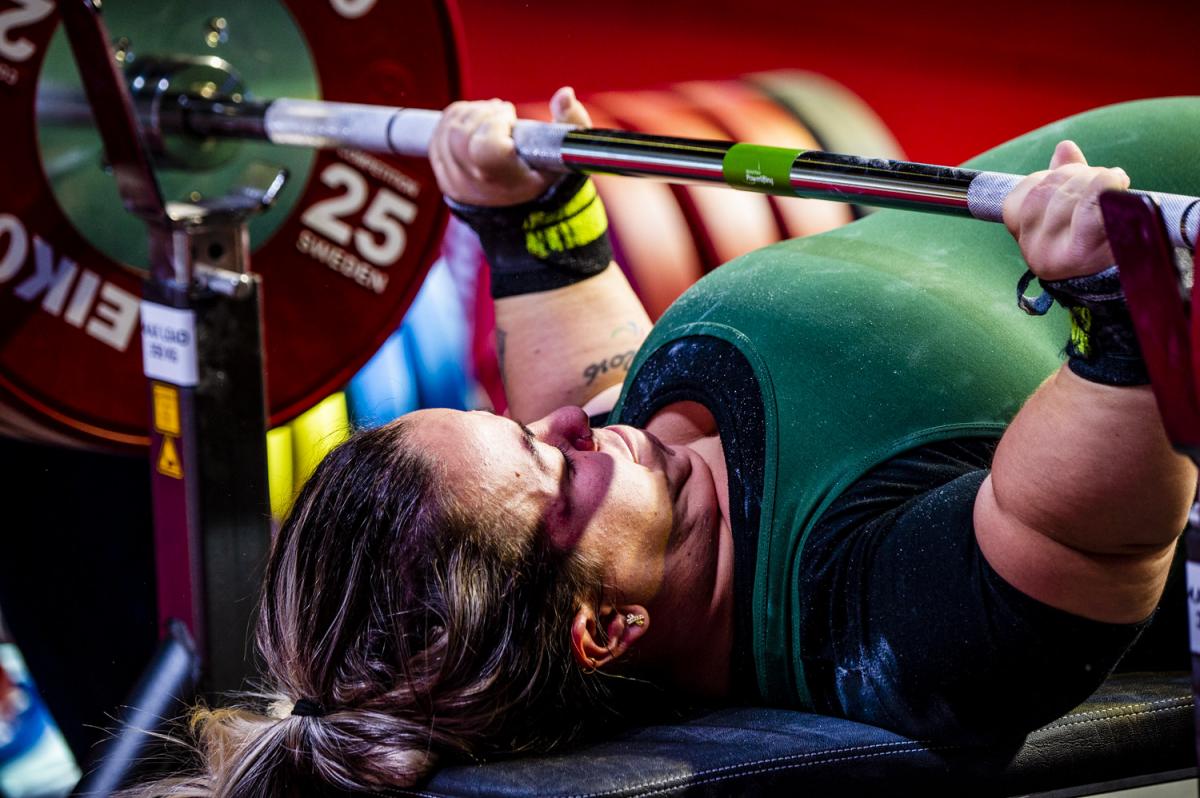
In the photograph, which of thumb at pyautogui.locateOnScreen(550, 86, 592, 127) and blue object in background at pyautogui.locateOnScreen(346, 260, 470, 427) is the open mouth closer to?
thumb at pyautogui.locateOnScreen(550, 86, 592, 127)

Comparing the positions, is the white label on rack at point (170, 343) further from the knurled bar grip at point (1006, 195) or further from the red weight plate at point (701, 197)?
the red weight plate at point (701, 197)

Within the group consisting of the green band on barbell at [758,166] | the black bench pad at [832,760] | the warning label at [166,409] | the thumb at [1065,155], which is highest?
the green band on barbell at [758,166]

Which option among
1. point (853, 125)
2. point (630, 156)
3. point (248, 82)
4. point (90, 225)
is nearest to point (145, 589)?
point (90, 225)

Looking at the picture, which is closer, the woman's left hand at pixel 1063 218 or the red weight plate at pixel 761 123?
the woman's left hand at pixel 1063 218

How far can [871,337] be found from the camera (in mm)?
1201

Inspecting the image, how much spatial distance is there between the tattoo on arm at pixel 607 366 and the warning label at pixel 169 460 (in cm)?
45

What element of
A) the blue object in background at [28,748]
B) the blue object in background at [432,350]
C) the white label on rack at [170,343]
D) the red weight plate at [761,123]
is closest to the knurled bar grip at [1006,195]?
the white label on rack at [170,343]

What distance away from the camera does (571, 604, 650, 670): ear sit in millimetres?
1077

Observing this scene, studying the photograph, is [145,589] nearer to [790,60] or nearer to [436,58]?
[436,58]

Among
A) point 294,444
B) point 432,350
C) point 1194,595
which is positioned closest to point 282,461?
point 294,444

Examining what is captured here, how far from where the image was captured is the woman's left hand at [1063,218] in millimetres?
766

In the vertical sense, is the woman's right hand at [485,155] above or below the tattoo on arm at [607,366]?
above

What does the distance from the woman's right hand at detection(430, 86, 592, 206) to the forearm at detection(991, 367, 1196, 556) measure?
2.07ft

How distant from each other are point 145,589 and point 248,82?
74 centimetres
